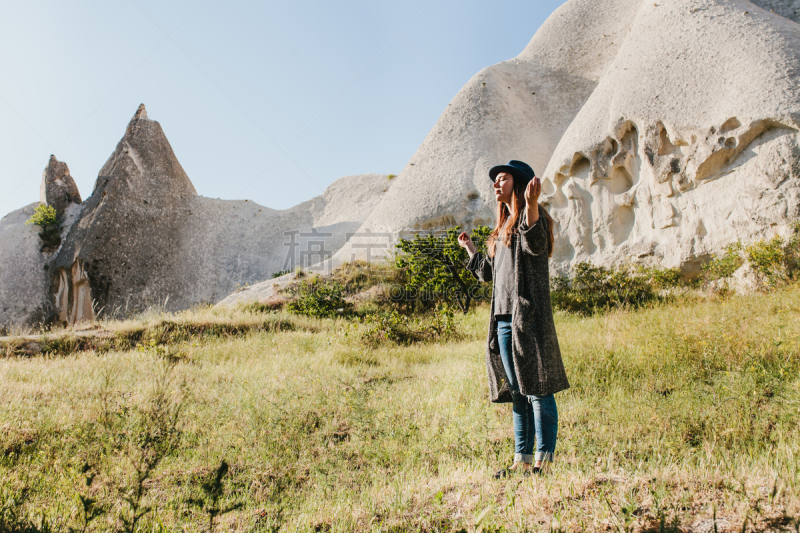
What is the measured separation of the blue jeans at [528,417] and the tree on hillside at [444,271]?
719 centimetres

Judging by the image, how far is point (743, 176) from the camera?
791 cm

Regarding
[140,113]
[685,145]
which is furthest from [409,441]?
[140,113]

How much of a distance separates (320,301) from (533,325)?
9014mm

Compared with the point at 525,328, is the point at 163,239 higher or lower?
higher

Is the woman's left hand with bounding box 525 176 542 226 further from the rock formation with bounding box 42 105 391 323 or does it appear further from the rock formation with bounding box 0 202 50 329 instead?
the rock formation with bounding box 0 202 50 329

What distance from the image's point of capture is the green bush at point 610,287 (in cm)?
856

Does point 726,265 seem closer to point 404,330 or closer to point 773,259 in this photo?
point 773,259

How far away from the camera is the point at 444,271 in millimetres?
10344

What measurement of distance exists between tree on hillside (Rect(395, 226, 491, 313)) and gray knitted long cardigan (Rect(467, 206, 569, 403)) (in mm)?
7241

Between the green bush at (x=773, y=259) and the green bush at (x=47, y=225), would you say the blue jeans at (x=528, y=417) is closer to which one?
the green bush at (x=773, y=259)

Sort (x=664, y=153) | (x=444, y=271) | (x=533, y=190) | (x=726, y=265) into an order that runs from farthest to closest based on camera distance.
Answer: (x=444, y=271) < (x=664, y=153) < (x=726, y=265) < (x=533, y=190)

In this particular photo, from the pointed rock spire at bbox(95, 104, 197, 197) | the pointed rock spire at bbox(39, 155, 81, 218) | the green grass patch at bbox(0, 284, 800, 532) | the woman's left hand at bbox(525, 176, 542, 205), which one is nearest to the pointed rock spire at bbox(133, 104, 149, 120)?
the pointed rock spire at bbox(95, 104, 197, 197)

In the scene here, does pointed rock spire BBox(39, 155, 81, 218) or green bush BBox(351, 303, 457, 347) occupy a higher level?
pointed rock spire BBox(39, 155, 81, 218)

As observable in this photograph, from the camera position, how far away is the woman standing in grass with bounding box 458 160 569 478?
235cm
